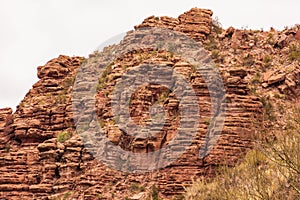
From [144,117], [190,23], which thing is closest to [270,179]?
[144,117]

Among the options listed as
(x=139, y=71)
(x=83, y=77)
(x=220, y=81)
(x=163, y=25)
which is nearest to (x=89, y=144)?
(x=139, y=71)

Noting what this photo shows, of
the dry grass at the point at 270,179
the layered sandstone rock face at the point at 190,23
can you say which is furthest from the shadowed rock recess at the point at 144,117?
the dry grass at the point at 270,179

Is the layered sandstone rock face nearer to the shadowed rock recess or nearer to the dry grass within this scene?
the shadowed rock recess

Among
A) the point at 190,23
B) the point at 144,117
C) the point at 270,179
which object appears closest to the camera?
the point at 270,179

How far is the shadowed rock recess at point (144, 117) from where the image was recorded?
30431 millimetres

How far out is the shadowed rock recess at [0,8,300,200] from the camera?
99.8 feet

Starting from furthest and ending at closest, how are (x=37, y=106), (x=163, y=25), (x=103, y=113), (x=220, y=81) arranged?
(x=163, y=25) < (x=37, y=106) < (x=103, y=113) < (x=220, y=81)

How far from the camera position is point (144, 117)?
3503 centimetres

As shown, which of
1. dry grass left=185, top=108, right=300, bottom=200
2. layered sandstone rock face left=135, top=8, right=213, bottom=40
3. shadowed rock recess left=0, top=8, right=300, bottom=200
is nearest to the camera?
dry grass left=185, top=108, right=300, bottom=200

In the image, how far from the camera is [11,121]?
4434cm

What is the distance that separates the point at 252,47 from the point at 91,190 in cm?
1917

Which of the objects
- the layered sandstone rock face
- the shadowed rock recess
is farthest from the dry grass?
the layered sandstone rock face

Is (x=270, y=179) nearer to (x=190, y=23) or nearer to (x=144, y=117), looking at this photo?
(x=144, y=117)

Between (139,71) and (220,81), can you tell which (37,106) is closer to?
(139,71)
